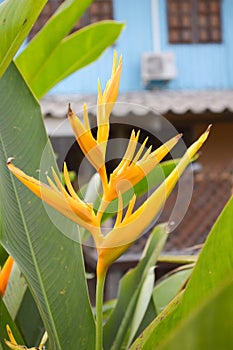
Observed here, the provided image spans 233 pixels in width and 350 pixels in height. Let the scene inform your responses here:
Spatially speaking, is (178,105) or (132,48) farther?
(132,48)

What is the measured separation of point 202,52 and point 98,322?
251 inches

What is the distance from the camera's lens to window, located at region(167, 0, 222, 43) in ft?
21.6

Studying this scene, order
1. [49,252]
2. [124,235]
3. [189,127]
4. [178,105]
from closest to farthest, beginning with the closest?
[124,235] < [49,252] < [178,105] < [189,127]

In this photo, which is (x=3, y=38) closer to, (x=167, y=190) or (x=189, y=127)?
(x=167, y=190)

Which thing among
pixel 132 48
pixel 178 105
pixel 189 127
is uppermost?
pixel 132 48

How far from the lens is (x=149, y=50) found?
257 inches

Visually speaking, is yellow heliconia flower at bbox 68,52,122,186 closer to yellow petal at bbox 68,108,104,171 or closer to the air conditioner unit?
yellow petal at bbox 68,108,104,171

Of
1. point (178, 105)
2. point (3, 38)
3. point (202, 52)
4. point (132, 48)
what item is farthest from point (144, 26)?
point (3, 38)

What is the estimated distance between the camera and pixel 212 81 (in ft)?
21.9

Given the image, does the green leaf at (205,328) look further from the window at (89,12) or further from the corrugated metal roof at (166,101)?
the window at (89,12)

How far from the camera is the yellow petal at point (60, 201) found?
0.47 meters

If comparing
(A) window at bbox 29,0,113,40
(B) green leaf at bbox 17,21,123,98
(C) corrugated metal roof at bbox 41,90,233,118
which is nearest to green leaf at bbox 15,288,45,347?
(B) green leaf at bbox 17,21,123,98

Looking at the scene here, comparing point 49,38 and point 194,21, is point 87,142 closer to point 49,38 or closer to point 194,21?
point 49,38

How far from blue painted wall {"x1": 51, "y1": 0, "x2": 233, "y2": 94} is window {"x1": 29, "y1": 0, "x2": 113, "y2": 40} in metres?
0.09
